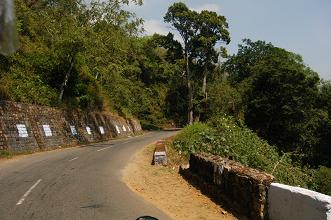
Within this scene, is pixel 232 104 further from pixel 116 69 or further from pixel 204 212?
pixel 204 212

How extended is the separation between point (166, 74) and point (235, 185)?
55.6 meters

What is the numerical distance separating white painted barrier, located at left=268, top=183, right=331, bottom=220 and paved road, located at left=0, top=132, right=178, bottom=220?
8.98 ft

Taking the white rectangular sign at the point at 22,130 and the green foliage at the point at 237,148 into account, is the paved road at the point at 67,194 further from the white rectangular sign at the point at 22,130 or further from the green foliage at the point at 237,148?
the white rectangular sign at the point at 22,130

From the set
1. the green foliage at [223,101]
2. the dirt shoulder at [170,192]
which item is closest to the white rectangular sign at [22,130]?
the dirt shoulder at [170,192]

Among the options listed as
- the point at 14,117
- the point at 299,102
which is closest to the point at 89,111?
the point at 14,117

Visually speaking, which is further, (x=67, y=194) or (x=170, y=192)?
(x=170, y=192)

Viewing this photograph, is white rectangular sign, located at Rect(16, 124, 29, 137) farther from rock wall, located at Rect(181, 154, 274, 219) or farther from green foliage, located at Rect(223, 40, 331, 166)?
green foliage, located at Rect(223, 40, 331, 166)

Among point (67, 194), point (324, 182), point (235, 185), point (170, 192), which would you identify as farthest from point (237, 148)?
point (67, 194)

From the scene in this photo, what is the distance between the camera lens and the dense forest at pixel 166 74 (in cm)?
3123

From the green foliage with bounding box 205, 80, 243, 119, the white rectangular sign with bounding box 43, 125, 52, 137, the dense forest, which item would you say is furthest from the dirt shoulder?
the green foliage with bounding box 205, 80, 243, 119

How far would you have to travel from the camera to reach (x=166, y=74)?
65.4 m

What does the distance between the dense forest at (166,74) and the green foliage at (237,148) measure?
1.05m

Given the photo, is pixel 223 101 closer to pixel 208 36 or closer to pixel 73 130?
pixel 208 36

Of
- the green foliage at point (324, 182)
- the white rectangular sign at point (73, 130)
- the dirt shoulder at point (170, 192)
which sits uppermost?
the white rectangular sign at point (73, 130)
